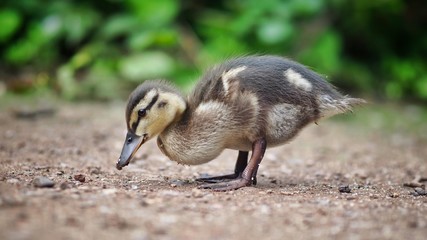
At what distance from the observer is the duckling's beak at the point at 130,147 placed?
4.23 m

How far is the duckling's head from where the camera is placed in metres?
4.20

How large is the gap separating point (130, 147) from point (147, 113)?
0.83 ft

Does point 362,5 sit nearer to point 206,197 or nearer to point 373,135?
point 373,135

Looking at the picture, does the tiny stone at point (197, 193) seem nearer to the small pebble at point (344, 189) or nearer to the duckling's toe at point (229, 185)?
the duckling's toe at point (229, 185)

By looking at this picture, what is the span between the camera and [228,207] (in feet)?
11.5

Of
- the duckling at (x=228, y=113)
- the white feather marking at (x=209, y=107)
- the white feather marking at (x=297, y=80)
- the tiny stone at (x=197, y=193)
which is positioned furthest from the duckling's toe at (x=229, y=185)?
the white feather marking at (x=297, y=80)

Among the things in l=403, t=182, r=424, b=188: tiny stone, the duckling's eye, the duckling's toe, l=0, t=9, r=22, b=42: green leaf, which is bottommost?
the duckling's toe

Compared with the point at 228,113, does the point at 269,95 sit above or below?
above

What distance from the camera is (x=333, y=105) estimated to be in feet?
14.7

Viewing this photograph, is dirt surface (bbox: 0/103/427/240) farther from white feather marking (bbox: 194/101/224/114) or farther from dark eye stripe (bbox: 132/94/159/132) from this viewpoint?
white feather marking (bbox: 194/101/224/114)

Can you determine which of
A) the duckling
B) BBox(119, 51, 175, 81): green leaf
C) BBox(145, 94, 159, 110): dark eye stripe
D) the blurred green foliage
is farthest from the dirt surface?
the blurred green foliage

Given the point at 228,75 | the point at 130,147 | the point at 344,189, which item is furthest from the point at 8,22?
the point at 344,189

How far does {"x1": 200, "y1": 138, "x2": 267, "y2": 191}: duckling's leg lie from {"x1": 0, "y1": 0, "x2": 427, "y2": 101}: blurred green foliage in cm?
425

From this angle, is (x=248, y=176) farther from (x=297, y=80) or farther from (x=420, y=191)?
(x=420, y=191)
